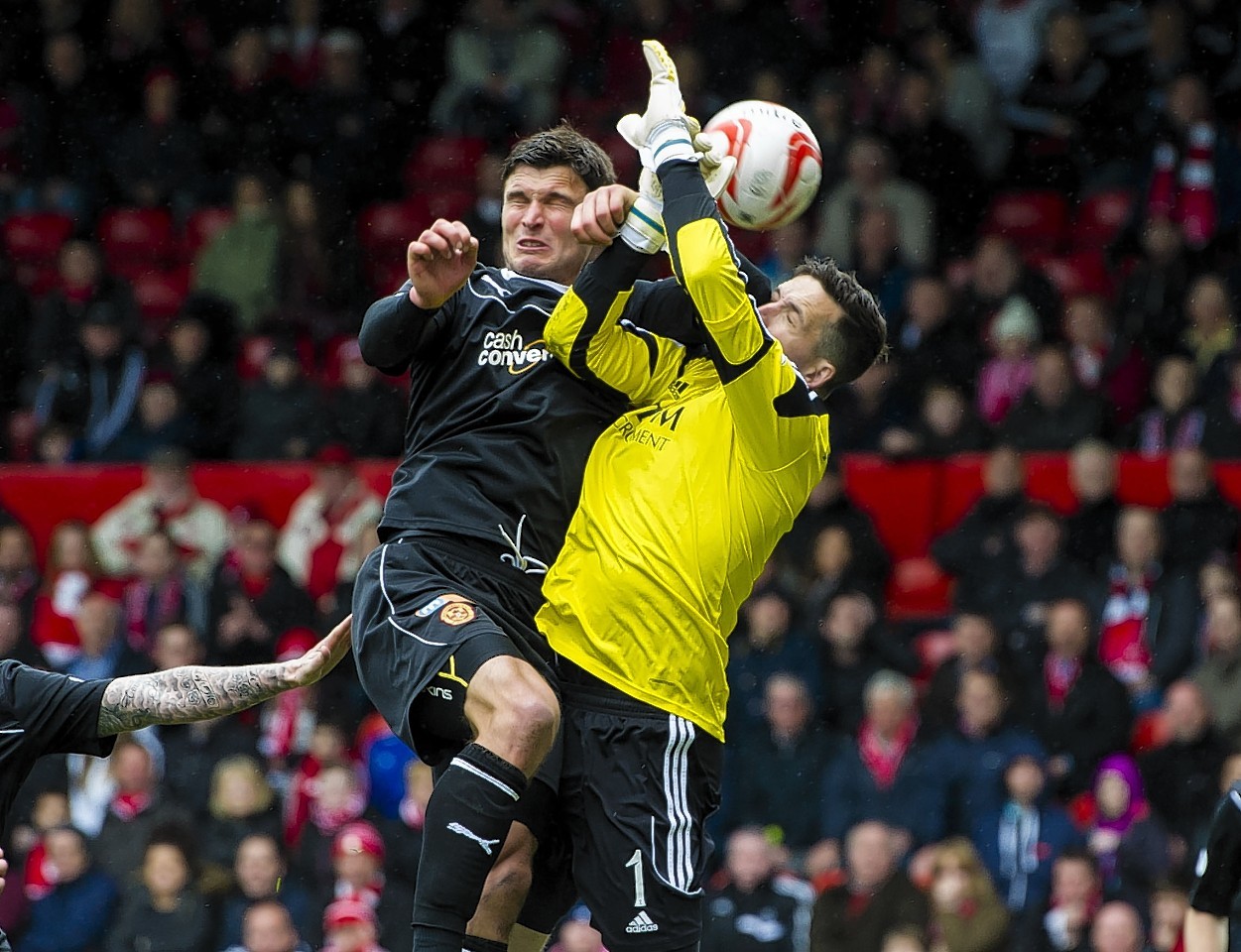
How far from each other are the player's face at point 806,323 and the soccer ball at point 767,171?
9.1 inches

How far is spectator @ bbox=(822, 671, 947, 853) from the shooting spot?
10344 millimetres

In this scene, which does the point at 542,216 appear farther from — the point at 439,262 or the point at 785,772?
the point at 785,772

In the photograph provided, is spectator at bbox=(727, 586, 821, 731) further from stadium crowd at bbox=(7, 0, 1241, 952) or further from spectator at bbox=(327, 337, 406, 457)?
spectator at bbox=(327, 337, 406, 457)

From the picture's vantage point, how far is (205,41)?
1562 centimetres

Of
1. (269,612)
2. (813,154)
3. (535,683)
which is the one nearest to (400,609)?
(535,683)

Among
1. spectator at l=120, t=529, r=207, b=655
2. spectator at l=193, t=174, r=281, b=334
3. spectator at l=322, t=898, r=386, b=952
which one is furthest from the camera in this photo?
spectator at l=193, t=174, r=281, b=334

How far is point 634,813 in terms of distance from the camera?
5.49 meters

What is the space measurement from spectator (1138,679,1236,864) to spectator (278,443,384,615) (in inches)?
177

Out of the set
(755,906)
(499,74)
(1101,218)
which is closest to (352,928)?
(755,906)

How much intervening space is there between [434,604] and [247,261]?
932 cm

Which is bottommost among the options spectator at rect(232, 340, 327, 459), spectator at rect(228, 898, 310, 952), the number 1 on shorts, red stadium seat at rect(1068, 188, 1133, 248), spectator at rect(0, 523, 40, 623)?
spectator at rect(228, 898, 310, 952)

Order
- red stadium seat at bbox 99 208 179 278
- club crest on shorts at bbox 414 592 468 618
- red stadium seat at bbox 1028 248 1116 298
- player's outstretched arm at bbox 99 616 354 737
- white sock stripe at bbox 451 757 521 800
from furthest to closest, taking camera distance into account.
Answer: red stadium seat at bbox 99 208 179 278
red stadium seat at bbox 1028 248 1116 298
player's outstretched arm at bbox 99 616 354 737
club crest on shorts at bbox 414 592 468 618
white sock stripe at bbox 451 757 521 800

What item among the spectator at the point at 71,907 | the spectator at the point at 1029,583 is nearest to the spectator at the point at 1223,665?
the spectator at the point at 1029,583

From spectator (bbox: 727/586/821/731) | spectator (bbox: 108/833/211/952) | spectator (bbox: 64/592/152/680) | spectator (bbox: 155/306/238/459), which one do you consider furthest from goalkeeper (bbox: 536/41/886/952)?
spectator (bbox: 155/306/238/459)
